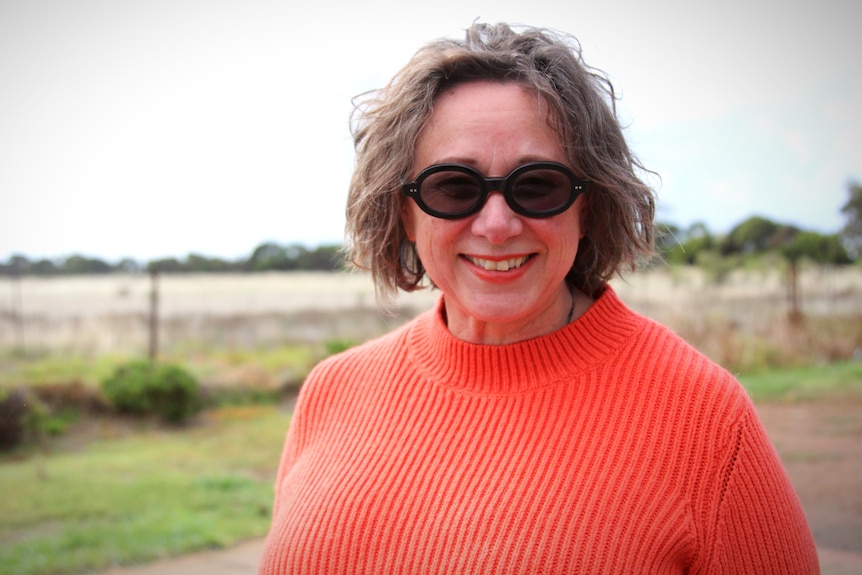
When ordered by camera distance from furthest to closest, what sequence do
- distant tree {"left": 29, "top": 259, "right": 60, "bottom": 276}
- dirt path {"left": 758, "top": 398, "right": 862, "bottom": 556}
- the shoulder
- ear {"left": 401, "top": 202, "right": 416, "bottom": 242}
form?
distant tree {"left": 29, "top": 259, "right": 60, "bottom": 276} → dirt path {"left": 758, "top": 398, "right": 862, "bottom": 556} → the shoulder → ear {"left": 401, "top": 202, "right": 416, "bottom": 242}

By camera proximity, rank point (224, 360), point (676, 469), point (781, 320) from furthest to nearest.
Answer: point (781, 320) < point (224, 360) < point (676, 469)

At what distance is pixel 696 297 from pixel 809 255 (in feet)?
7.34

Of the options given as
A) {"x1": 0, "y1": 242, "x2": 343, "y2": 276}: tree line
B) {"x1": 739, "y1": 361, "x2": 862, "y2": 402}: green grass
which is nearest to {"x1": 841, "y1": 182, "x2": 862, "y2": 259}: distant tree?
{"x1": 739, "y1": 361, "x2": 862, "y2": 402}: green grass

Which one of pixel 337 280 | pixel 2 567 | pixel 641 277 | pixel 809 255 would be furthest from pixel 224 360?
pixel 809 255

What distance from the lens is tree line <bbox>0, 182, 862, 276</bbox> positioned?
8.46m

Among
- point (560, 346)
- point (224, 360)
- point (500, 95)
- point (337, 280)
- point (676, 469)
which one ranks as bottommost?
point (224, 360)

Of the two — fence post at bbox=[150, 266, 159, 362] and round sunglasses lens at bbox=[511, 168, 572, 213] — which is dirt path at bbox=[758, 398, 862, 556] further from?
fence post at bbox=[150, 266, 159, 362]

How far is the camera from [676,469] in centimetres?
142

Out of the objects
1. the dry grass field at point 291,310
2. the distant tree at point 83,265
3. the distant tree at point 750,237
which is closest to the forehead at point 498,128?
the dry grass field at point 291,310

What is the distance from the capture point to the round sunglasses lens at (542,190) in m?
Result: 1.55

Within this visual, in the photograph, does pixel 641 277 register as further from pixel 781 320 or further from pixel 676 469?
pixel 676 469

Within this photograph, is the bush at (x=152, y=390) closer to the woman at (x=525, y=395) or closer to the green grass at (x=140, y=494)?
the green grass at (x=140, y=494)

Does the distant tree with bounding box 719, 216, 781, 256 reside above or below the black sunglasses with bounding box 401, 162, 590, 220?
below

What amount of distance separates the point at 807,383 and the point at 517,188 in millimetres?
7281
